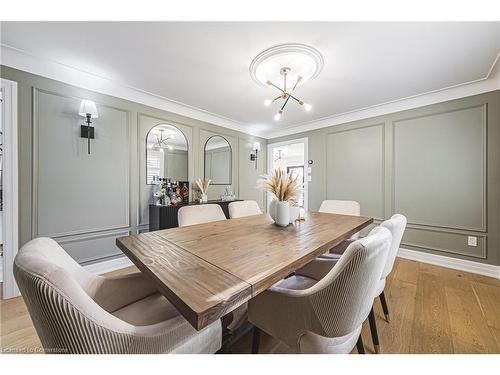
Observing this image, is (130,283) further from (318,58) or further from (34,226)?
(318,58)

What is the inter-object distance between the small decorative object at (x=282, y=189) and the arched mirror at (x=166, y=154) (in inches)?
74.7

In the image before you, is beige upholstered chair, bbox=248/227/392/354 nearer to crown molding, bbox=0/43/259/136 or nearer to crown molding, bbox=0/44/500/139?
crown molding, bbox=0/44/500/139

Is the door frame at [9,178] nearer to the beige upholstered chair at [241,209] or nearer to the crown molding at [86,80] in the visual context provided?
the crown molding at [86,80]

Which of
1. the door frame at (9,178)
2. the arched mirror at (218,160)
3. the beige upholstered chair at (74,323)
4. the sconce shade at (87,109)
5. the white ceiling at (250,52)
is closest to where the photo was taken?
the beige upholstered chair at (74,323)

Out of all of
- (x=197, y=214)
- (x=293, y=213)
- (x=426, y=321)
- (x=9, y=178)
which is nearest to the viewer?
(x=426, y=321)

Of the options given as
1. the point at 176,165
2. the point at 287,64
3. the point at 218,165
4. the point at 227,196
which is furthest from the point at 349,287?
the point at 218,165

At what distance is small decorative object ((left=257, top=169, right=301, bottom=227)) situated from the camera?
1.58 m

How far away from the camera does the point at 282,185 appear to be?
1.58m

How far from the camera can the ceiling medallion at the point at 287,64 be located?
1.71 meters

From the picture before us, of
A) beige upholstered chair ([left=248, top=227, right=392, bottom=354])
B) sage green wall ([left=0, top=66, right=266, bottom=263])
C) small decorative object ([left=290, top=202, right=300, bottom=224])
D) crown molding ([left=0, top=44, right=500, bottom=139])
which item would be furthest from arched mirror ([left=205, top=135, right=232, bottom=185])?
beige upholstered chair ([left=248, top=227, right=392, bottom=354])

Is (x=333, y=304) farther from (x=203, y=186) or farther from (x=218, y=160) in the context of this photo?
(x=218, y=160)

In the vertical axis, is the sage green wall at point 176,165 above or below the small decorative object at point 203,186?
above

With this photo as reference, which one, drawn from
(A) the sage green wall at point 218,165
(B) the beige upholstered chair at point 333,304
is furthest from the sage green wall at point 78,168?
(B) the beige upholstered chair at point 333,304

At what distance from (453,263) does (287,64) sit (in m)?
3.17
